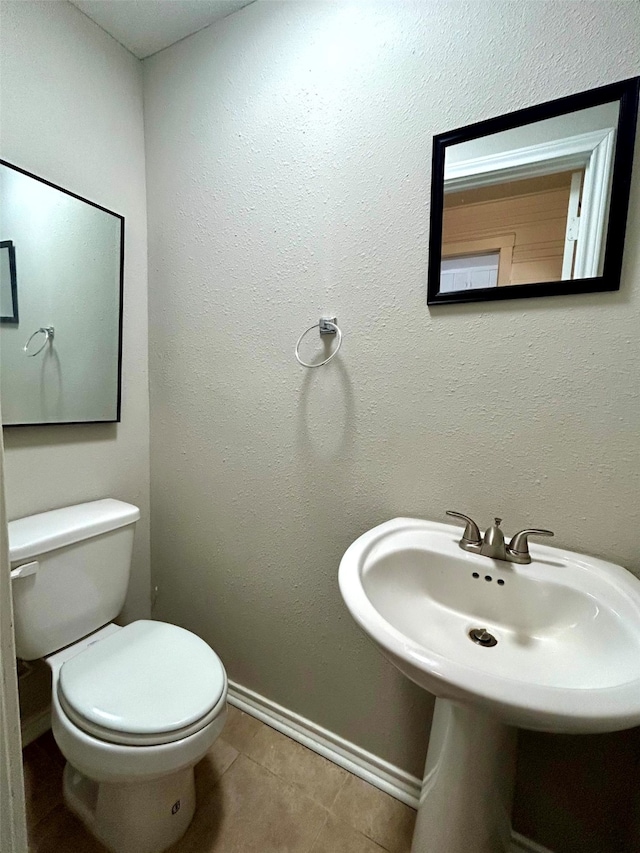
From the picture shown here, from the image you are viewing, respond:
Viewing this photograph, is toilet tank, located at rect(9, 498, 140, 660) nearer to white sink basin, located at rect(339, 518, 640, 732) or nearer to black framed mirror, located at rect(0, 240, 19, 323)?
black framed mirror, located at rect(0, 240, 19, 323)

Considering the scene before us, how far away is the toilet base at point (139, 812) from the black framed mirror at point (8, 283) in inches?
49.4

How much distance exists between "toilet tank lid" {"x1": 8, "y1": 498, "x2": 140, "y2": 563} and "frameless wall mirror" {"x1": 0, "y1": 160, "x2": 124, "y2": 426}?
0.96 feet

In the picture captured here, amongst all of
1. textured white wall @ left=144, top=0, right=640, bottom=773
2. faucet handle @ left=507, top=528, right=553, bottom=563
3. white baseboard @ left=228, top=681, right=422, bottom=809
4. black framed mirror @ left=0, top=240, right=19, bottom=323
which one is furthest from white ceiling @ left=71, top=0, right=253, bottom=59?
white baseboard @ left=228, top=681, right=422, bottom=809

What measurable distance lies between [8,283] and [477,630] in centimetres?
151

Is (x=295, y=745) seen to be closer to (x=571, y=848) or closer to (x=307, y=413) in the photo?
(x=571, y=848)

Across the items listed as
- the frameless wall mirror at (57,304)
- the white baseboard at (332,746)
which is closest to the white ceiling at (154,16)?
the frameless wall mirror at (57,304)

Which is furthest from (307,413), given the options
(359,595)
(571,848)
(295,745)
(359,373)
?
(571,848)

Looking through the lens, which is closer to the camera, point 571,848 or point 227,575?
point 571,848

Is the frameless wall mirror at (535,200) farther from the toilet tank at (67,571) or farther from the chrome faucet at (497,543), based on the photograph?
the toilet tank at (67,571)

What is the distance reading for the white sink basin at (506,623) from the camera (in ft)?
1.60

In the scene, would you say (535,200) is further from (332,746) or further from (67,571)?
(332,746)

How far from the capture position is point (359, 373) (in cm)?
105

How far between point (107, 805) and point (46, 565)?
620mm

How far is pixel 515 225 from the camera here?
33.6 inches
